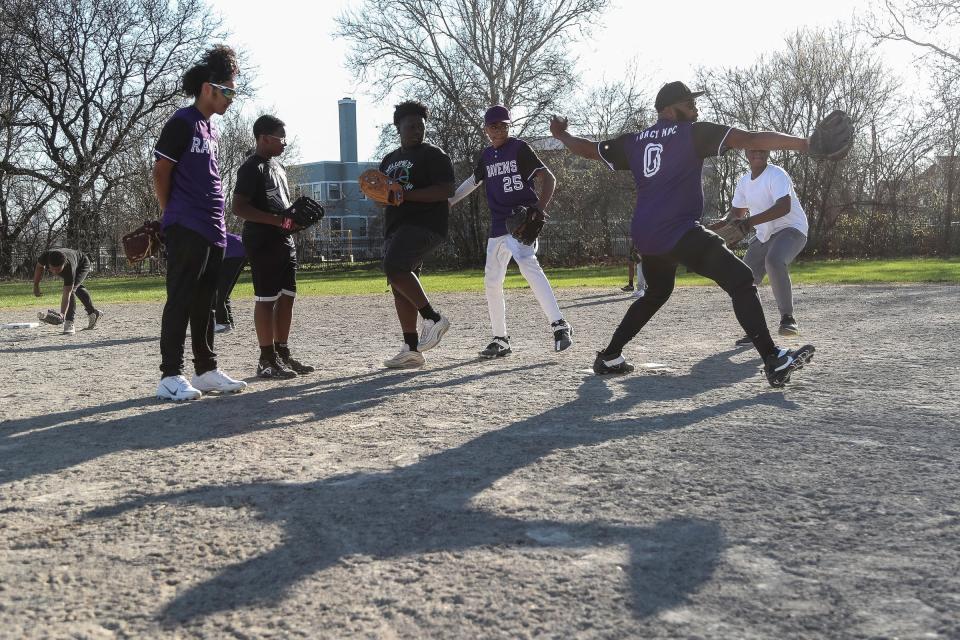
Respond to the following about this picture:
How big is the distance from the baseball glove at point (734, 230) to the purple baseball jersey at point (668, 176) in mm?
1397

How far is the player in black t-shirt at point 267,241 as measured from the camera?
6336 millimetres

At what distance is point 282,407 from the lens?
512cm

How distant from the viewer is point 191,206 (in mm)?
5461

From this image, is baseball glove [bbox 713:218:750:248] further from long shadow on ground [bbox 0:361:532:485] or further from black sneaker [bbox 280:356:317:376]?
black sneaker [bbox 280:356:317:376]

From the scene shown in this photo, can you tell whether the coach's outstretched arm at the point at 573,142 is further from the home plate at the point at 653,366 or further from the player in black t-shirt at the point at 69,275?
the player in black t-shirt at the point at 69,275

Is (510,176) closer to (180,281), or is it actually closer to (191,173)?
(191,173)

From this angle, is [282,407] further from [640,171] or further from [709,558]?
[709,558]

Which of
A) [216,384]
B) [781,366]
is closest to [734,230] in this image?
[781,366]

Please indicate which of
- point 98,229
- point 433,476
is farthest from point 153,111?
point 433,476

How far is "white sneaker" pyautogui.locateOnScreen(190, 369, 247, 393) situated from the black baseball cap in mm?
3273

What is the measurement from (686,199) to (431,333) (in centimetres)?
231

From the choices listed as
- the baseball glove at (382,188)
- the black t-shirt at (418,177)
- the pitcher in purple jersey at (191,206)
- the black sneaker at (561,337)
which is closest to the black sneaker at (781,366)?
the black sneaker at (561,337)

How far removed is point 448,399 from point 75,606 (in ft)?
10.2

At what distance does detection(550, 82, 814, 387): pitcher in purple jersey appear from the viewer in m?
5.34
